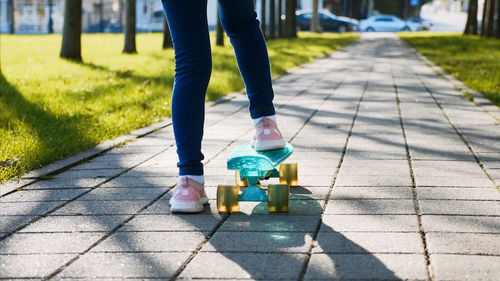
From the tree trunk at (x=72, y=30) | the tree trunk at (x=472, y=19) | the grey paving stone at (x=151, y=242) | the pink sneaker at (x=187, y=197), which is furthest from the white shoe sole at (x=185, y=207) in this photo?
the tree trunk at (x=472, y=19)

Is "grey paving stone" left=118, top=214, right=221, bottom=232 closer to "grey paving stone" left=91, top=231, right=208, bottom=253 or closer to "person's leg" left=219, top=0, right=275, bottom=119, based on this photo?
"grey paving stone" left=91, top=231, right=208, bottom=253

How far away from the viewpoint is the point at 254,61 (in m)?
3.55

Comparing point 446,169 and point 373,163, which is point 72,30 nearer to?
point 373,163

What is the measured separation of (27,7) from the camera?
183ft

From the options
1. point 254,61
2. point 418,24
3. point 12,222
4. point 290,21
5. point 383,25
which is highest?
point 254,61

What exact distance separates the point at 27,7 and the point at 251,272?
5693 centimetres

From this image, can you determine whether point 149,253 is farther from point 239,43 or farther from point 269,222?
point 239,43

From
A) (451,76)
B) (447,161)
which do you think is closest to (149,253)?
(447,161)

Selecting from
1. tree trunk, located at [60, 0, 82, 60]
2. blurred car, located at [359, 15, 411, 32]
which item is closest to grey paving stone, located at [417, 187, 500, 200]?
tree trunk, located at [60, 0, 82, 60]

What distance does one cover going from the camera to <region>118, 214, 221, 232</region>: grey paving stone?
313 cm

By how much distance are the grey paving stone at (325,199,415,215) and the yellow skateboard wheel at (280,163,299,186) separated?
0.36 meters

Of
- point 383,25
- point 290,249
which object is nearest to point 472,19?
point 383,25

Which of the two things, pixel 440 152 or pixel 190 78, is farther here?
pixel 440 152

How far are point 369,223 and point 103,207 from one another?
1287 millimetres
